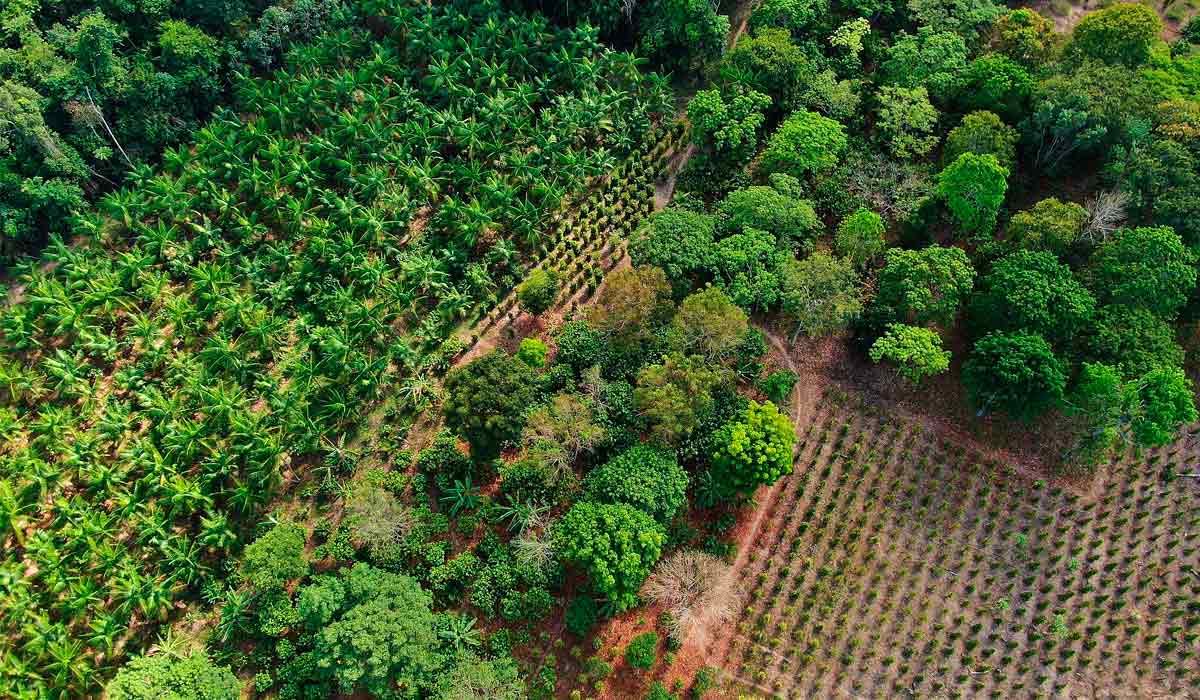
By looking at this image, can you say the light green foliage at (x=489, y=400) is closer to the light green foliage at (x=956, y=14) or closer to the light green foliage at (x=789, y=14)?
the light green foliage at (x=789, y=14)

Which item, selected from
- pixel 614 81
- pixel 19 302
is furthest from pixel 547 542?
pixel 19 302

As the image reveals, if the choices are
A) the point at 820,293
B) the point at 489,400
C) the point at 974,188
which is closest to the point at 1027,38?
the point at 974,188

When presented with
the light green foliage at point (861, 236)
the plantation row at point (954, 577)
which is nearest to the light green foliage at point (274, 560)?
the plantation row at point (954, 577)

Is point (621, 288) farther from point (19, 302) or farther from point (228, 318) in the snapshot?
point (19, 302)

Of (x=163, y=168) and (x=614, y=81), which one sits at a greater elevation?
(x=614, y=81)

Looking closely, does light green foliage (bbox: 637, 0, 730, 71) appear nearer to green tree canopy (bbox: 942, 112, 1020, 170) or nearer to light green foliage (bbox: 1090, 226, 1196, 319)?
green tree canopy (bbox: 942, 112, 1020, 170)

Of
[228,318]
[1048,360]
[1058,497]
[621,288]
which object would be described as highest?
[1048,360]

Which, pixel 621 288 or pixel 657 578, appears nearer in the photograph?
pixel 657 578
